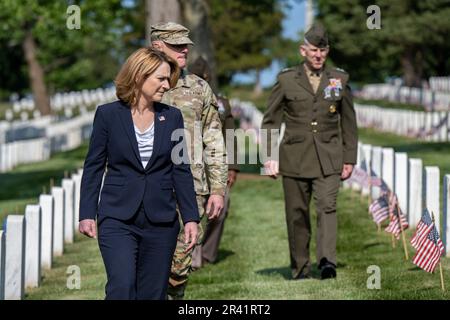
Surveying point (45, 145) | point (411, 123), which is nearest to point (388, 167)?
point (411, 123)

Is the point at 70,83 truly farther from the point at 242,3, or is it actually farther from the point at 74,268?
the point at 74,268

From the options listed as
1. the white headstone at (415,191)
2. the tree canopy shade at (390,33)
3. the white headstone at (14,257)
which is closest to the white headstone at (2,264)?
the white headstone at (14,257)

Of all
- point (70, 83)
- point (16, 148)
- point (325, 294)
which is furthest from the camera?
point (70, 83)

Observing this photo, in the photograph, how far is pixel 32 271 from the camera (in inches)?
500

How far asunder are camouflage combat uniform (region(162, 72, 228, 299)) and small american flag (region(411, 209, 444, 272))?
250 centimetres

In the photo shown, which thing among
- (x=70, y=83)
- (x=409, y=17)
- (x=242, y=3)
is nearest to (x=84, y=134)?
(x=242, y=3)

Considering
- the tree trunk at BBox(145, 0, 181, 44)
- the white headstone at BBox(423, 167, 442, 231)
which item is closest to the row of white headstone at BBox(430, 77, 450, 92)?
the tree trunk at BBox(145, 0, 181, 44)

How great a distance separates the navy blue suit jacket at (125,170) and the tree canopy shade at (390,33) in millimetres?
54548

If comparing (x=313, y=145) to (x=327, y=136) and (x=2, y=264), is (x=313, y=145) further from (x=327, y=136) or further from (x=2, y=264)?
(x=2, y=264)

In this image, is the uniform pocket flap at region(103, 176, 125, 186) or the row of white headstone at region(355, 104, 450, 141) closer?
the uniform pocket flap at region(103, 176, 125, 186)

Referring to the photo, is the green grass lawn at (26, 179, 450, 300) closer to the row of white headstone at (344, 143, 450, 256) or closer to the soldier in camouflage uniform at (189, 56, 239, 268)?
the soldier in camouflage uniform at (189, 56, 239, 268)

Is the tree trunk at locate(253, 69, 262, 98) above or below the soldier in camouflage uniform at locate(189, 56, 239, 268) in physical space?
below

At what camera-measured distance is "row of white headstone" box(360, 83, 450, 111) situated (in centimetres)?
5643

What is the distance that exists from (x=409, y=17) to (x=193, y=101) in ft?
189
